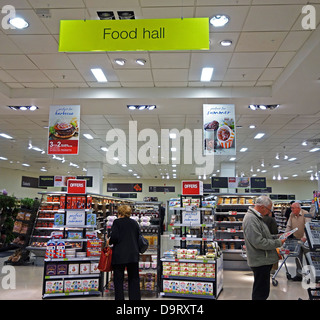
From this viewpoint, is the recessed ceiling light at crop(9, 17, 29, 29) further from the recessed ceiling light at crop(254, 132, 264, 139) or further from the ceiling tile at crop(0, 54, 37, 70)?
the recessed ceiling light at crop(254, 132, 264, 139)

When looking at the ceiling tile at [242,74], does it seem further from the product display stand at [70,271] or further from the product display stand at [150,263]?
the product display stand at [70,271]

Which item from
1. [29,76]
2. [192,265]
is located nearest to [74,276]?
[192,265]

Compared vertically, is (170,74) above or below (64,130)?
above

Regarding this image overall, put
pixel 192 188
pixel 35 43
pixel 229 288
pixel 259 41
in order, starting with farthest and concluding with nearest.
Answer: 1. pixel 229 288
2. pixel 192 188
3. pixel 35 43
4. pixel 259 41

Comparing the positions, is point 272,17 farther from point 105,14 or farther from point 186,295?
point 186,295

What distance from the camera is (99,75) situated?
22.4 feet

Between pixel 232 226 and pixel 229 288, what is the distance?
327 cm

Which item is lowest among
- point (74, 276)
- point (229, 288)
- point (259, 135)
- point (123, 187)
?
point (229, 288)

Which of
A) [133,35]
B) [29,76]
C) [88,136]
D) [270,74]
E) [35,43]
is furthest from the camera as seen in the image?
[88,136]

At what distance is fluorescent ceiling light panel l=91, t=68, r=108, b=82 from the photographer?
660cm

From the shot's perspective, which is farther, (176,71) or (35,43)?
(176,71)

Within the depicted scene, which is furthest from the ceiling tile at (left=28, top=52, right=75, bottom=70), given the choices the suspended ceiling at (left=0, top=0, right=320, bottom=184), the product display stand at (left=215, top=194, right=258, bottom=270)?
the product display stand at (left=215, top=194, right=258, bottom=270)

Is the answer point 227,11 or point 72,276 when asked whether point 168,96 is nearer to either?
point 227,11
